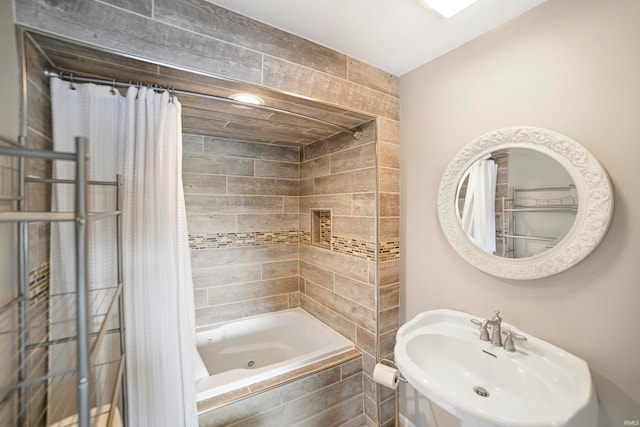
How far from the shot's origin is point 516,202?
1.28 m

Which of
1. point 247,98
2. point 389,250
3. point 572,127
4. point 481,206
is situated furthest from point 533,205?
point 247,98

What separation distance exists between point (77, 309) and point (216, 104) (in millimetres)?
1348

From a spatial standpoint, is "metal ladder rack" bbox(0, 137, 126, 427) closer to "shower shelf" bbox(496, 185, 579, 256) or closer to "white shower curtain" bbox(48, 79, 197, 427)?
"white shower curtain" bbox(48, 79, 197, 427)

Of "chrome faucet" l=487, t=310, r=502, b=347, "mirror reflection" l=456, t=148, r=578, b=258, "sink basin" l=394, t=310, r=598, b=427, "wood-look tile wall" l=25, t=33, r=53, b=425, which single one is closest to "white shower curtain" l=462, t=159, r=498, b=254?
"mirror reflection" l=456, t=148, r=578, b=258

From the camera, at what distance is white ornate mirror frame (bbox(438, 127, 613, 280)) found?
1030 millimetres

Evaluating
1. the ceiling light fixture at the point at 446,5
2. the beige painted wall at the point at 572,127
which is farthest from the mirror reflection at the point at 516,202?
the ceiling light fixture at the point at 446,5

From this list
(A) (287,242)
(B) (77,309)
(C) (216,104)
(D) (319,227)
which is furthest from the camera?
(A) (287,242)

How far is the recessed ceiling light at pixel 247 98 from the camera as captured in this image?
55.6 inches

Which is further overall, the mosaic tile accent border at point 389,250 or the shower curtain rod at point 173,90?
the mosaic tile accent border at point 389,250

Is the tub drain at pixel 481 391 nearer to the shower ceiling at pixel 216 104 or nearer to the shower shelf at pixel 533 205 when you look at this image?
the shower shelf at pixel 533 205

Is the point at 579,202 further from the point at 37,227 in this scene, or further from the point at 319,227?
the point at 37,227

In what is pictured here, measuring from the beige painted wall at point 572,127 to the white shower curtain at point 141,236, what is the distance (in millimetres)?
1493

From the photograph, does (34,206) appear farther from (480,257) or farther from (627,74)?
(627,74)

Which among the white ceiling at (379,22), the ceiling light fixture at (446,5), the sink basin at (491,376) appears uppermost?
the white ceiling at (379,22)
